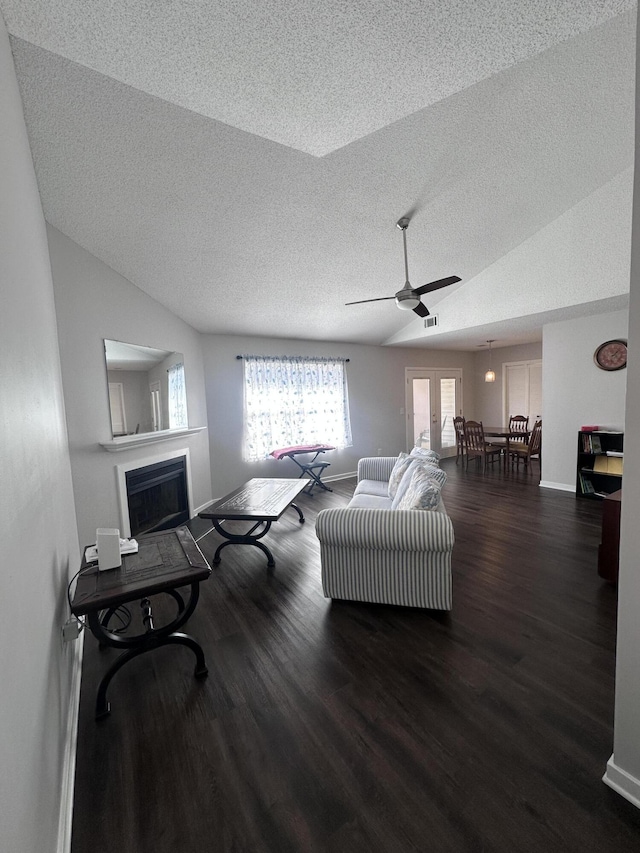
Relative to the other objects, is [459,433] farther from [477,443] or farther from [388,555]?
[388,555]

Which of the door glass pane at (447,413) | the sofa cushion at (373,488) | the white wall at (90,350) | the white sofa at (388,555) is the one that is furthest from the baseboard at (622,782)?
the door glass pane at (447,413)

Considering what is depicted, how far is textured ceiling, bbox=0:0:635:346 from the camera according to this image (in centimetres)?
135

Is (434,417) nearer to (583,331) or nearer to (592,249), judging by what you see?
(583,331)

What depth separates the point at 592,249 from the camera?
3512 mm

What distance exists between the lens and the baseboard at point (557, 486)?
4.86 meters

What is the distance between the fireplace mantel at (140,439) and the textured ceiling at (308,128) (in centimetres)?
149

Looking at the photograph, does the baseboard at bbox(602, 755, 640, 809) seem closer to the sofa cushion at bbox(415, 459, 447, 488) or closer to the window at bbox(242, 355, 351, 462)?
the sofa cushion at bbox(415, 459, 447, 488)

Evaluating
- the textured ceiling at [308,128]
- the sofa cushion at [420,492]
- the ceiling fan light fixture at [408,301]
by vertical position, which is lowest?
the sofa cushion at [420,492]

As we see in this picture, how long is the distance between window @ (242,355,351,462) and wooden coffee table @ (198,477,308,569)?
5.28 ft

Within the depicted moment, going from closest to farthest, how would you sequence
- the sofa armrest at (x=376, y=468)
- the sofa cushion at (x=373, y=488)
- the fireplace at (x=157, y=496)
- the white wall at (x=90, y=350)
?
the white wall at (x=90, y=350), the fireplace at (x=157, y=496), the sofa cushion at (x=373, y=488), the sofa armrest at (x=376, y=468)

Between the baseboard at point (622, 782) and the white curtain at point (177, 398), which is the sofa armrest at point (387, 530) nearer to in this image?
the baseboard at point (622, 782)

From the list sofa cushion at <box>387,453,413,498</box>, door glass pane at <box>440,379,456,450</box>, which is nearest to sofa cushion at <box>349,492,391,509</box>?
sofa cushion at <box>387,453,413,498</box>

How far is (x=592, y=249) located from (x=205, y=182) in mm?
3781

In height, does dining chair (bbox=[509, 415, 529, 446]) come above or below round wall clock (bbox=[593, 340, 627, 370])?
below
